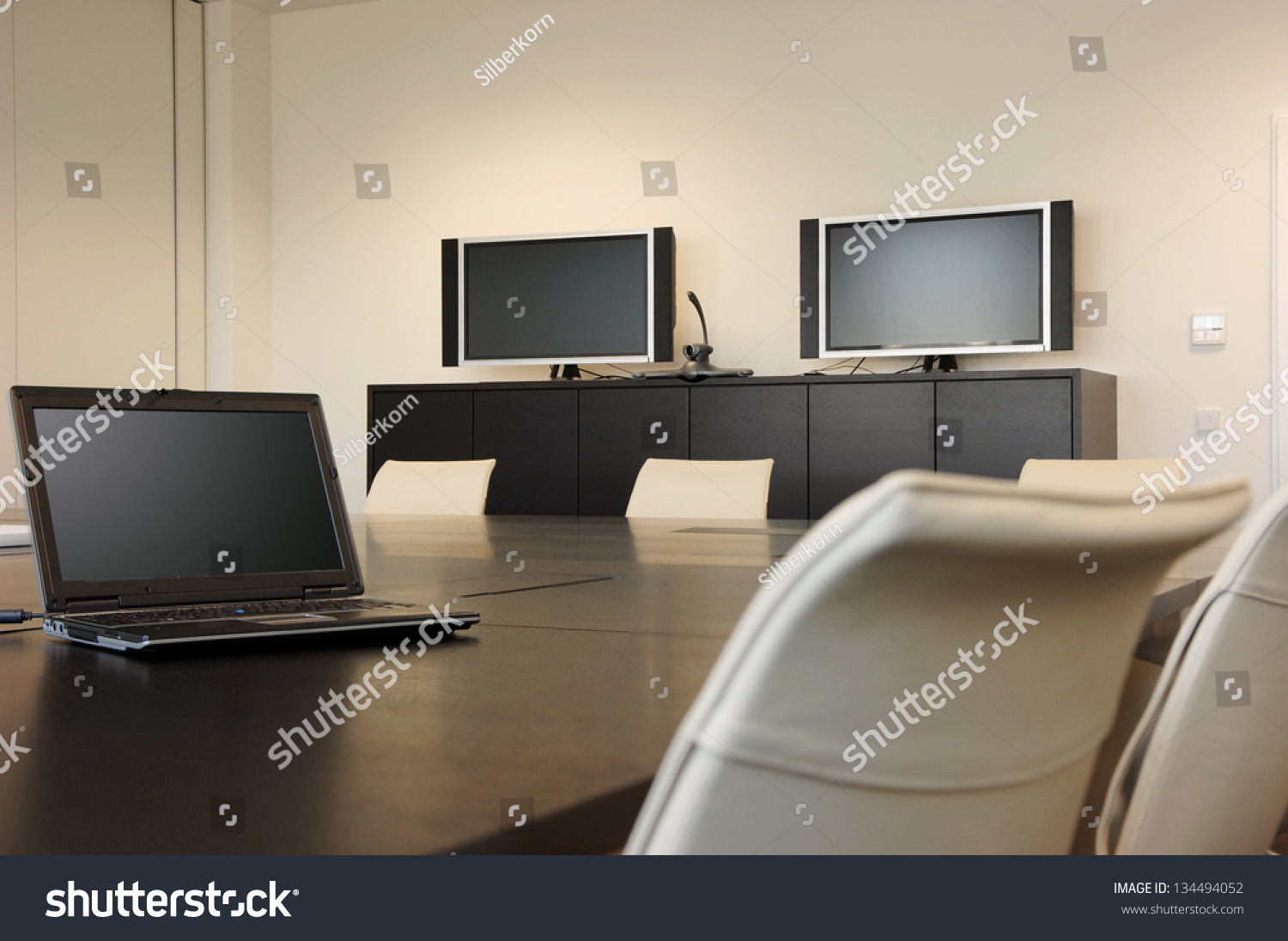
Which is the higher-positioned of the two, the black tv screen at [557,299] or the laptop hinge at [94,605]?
the black tv screen at [557,299]

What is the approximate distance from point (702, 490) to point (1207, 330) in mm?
2608

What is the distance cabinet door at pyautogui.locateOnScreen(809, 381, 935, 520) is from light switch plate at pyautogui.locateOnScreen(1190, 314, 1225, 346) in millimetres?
1139

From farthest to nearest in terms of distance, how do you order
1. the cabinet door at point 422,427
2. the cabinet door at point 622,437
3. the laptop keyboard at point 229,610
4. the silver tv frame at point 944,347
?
the cabinet door at point 422,427 → the cabinet door at point 622,437 → the silver tv frame at point 944,347 → the laptop keyboard at point 229,610

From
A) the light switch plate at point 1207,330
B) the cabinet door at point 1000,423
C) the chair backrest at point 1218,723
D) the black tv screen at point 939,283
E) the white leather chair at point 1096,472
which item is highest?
the black tv screen at point 939,283

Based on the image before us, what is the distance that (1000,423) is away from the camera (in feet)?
13.6

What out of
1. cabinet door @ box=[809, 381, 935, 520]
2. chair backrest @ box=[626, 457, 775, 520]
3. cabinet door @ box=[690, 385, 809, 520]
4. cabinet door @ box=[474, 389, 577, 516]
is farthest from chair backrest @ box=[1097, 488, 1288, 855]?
cabinet door @ box=[474, 389, 577, 516]

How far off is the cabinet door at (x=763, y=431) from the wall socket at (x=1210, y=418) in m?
1.58

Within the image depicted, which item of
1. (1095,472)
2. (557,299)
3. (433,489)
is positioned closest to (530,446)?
(557,299)

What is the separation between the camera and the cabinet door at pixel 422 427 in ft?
16.2

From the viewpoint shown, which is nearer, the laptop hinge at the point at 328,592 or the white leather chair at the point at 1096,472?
the laptop hinge at the point at 328,592

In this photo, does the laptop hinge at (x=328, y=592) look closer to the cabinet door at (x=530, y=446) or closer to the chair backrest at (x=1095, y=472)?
the chair backrest at (x=1095, y=472)

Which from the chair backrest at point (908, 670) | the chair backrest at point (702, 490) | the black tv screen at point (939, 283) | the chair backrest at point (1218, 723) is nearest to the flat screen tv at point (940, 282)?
the black tv screen at point (939, 283)

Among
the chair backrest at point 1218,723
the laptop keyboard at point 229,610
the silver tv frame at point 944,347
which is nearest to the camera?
the chair backrest at point 1218,723

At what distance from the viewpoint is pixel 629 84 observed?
5.36m
